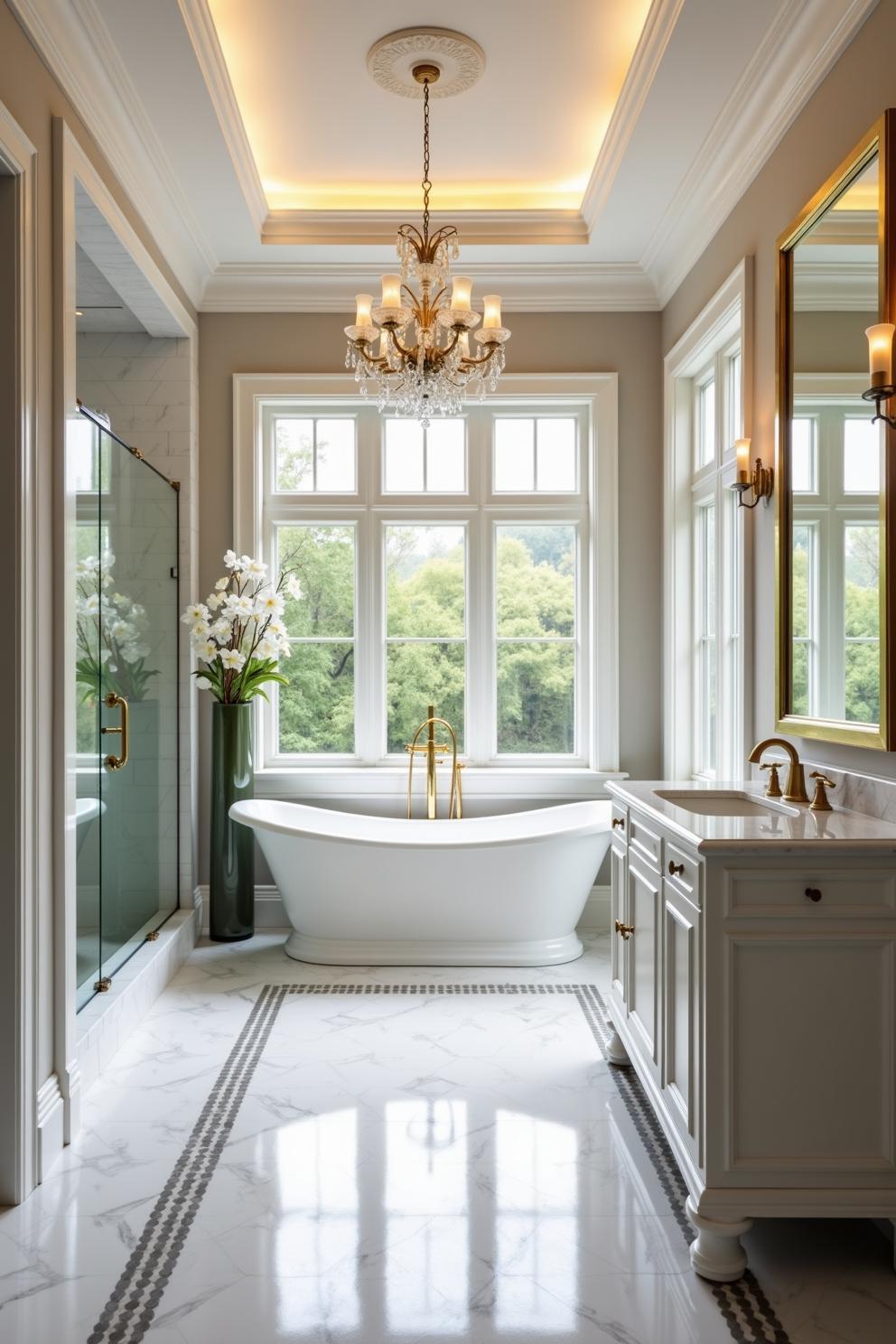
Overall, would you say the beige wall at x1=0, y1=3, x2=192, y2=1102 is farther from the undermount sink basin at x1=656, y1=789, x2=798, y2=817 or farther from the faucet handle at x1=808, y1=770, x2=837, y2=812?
the faucet handle at x1=808, y1=770, x2=837, y2=812

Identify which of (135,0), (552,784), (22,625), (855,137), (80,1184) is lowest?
(80,1184)

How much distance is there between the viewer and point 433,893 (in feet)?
12.7

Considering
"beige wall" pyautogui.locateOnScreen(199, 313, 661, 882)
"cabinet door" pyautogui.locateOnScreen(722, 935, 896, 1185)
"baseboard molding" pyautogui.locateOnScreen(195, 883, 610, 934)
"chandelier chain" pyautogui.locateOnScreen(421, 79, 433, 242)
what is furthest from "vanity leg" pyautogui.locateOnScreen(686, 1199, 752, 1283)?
"chandelier chain" pyautogui.locateOnScreen(421, 79, 433, 242)

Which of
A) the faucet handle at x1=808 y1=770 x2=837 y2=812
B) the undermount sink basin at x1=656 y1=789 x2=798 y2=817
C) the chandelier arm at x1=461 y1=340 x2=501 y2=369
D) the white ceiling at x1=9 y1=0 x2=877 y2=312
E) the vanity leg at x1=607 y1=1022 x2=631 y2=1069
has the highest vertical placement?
the white ceiling at x1=9 y1=0 x2=877 y2=312

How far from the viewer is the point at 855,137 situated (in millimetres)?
2416

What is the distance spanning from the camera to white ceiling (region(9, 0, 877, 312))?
2.71 metres

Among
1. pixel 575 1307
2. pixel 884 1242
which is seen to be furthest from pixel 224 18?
pixel 884 1242

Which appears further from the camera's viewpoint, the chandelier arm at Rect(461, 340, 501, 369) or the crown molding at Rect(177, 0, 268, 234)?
the chandelier arm at Rect(461, 340, 501, 369)

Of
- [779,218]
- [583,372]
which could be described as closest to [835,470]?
[779,218]

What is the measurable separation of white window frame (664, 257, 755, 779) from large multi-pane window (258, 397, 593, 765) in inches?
19.0

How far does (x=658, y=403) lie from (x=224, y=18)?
7.98 feet

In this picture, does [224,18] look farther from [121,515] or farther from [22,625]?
[22,625]

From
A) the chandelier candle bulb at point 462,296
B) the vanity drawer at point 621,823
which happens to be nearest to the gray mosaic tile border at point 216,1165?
the vanity drawer at point 621,823

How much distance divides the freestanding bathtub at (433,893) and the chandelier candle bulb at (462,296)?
1949 millimetres
